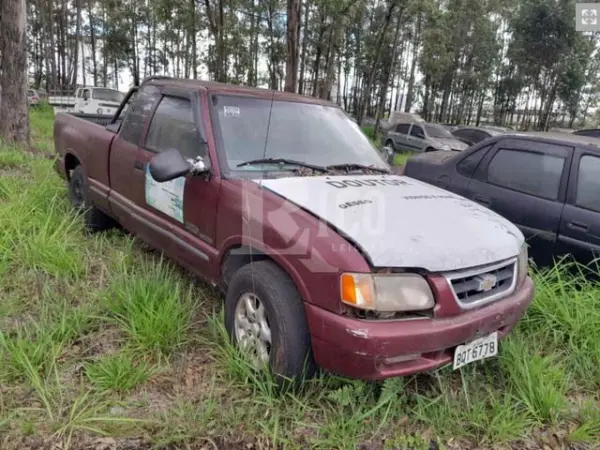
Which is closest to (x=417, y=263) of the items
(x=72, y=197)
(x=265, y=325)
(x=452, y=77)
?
(x=265, y=325)

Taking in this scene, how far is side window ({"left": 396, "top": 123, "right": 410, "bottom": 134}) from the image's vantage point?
15.8 m

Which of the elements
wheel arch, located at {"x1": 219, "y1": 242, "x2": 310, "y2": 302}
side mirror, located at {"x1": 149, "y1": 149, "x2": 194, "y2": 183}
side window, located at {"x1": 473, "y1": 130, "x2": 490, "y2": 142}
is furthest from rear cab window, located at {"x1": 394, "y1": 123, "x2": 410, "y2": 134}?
side mirror, located at {"x1": 149, "y1": 149, "x2": 194, "y2": 183}

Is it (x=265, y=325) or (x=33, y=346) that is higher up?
(x=265, y=325)

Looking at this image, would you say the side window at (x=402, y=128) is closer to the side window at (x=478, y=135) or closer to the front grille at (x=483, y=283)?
the side window at (x=478, y=135)

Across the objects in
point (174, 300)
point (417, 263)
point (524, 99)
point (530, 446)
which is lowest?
point (530, 446)

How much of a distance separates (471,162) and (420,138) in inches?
423

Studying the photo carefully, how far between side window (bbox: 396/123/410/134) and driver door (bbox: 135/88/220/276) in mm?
13276

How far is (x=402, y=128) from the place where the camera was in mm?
16094

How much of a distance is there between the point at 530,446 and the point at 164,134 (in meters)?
3.05

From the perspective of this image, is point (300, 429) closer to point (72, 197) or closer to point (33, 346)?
point (33, 346)

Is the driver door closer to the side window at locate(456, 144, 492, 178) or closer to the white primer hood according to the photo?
the white primer hood

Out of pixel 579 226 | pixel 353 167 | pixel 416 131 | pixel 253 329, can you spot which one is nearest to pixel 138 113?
pixel 353 167

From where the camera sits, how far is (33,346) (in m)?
2.66
